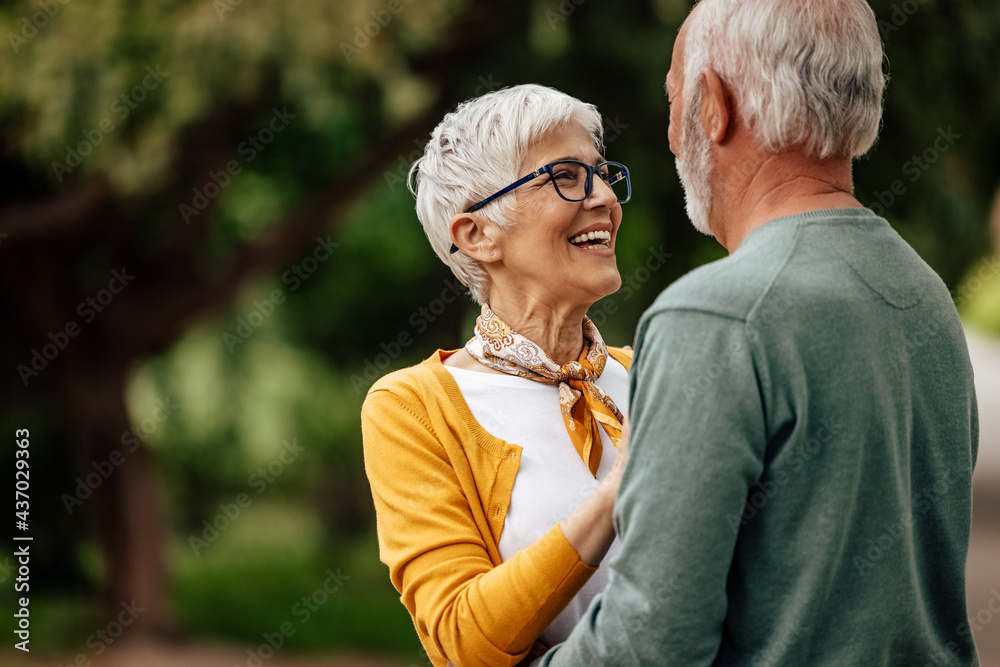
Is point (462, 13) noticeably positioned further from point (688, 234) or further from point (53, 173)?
point (53, 173)

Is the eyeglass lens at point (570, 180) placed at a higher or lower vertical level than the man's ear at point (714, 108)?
lower

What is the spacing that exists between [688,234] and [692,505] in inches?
214

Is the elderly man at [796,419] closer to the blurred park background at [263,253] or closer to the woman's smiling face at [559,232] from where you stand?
the woman's smiling face at [559,232]

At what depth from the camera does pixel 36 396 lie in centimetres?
827

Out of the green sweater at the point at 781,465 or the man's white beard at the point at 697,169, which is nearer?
the green sweater at the point at 781,465

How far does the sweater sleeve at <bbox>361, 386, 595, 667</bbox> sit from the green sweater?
244mm

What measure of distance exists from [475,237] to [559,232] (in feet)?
0.65

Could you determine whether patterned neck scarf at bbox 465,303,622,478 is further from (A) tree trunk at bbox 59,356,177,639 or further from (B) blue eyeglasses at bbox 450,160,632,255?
(A) tree trunk at bbox 59,356,177,639

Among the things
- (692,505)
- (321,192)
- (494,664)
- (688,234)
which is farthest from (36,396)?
(692,505)

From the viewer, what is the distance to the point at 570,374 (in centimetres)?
209

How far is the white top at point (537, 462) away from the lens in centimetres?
188

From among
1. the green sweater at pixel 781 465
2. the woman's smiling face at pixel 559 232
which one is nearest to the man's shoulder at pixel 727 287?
the green sweater at pixel 781 465

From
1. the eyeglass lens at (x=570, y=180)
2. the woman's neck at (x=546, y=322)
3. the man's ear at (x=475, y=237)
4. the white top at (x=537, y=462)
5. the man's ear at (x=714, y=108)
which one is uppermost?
the man's ear at (x=714, y=108)

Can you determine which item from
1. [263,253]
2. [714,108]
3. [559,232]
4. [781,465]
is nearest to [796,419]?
[781,465]
